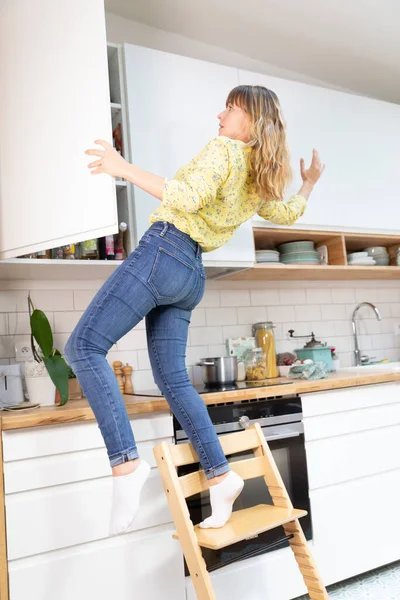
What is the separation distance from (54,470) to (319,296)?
82.3 inches

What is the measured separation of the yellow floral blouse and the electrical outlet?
1131 mm

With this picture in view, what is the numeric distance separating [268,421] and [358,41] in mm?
2289

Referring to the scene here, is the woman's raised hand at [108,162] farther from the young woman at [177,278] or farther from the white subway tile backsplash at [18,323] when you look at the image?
the white subway tile backsplash at [18,323]

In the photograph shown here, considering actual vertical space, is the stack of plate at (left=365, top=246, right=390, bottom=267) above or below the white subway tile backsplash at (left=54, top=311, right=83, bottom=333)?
above

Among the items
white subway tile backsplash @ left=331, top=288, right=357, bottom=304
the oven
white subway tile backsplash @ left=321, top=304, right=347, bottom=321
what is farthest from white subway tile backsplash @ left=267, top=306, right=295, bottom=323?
the oven

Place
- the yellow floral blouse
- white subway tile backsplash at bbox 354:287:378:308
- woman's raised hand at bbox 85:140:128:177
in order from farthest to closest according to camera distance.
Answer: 1. white subway tile backsplash at bbox 354:287:378:308
2. woman's raised hand at bbox 85:140:128:177
3. the yellow floral blouse

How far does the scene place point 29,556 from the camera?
1830 mm

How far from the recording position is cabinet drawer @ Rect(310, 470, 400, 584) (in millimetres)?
2393

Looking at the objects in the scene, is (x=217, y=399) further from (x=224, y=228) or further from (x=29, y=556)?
(x=29, y=556)

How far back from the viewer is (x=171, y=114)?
8.66ft

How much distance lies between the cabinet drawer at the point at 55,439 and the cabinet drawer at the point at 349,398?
764mm

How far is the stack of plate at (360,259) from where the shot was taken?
3.26 m

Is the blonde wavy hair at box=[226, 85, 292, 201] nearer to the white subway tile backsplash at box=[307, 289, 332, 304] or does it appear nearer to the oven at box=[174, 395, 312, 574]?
the oven at box=[174, 395, 312, 574]

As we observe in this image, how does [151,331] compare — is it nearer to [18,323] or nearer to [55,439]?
[55,439]
